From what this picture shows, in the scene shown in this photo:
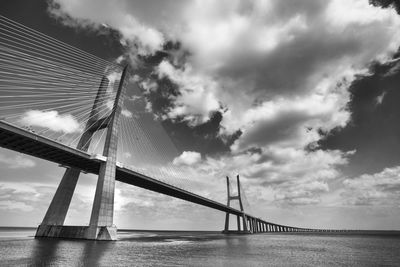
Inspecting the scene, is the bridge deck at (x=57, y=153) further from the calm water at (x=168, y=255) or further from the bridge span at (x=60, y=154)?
the calm water at (x=168, y=255)

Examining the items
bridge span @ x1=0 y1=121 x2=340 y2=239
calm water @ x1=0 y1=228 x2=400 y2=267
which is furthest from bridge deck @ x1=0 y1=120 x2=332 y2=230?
calm water @ x1=0 y1=228 x2=400 y2=267

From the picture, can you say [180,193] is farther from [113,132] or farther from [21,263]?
[21,263]

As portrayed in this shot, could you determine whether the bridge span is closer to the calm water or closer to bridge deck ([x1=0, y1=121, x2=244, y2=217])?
bridge deck ([x1=0, y1=121, x2=244, y2=217])

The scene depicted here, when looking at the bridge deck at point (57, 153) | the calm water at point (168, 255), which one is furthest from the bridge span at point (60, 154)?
the calm water at point (168, 255)

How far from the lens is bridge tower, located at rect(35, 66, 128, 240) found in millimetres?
35750

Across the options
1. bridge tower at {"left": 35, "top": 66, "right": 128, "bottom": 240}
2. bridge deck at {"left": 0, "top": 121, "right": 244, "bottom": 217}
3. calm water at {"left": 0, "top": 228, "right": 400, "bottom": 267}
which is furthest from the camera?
bridge tower at {"left": 35, "top": 66, "right": 128, "bottom": 240}

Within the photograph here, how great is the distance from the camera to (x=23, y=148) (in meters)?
33.2

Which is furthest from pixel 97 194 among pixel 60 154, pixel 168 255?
pixel 168 255

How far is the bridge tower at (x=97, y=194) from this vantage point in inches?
1407

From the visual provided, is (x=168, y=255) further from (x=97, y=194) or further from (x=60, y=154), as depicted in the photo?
(x=60, y=154)

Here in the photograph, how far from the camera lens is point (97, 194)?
3691 centimetres

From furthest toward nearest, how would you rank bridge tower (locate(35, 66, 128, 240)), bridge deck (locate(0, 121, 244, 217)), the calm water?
bridge tower (locate(35, 66, 128, 240)) < bridge deck (locate(0, 121, 244, 217)) < the calm water

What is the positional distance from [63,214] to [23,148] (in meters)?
12.7

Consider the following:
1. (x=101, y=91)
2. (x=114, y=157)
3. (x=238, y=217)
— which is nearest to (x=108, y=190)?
(x=114, y=157)
